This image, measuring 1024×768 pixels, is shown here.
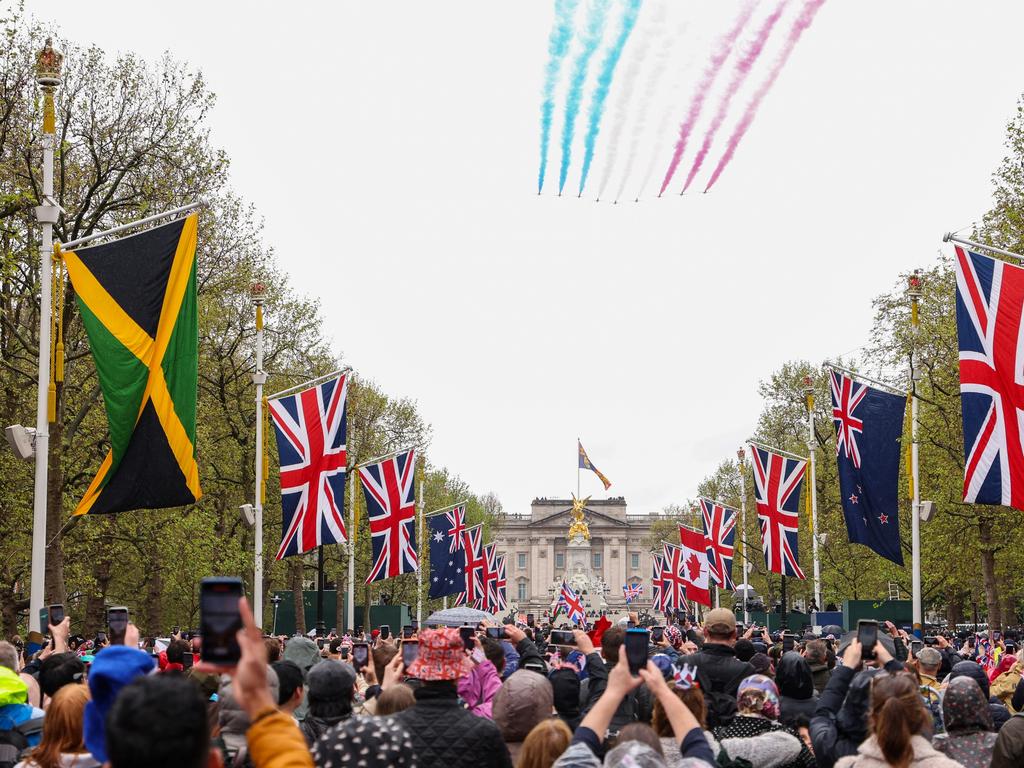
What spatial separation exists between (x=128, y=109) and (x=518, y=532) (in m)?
149

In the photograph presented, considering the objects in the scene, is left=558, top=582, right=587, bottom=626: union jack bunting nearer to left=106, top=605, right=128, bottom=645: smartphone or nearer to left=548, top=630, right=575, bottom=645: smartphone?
left=548, top=630, right=575, bottom=645: smartphone

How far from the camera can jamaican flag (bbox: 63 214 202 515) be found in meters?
16.3

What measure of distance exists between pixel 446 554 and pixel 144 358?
3043 cm

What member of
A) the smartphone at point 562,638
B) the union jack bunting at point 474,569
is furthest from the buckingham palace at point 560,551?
the smartphone at point 562,638

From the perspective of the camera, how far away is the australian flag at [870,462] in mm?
27000

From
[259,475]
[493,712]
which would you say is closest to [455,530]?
[259,475]

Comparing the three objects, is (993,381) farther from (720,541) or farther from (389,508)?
(720,541)

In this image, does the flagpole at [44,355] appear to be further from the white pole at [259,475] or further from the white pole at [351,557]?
the white pole at [351,557]

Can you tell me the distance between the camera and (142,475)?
1634cm

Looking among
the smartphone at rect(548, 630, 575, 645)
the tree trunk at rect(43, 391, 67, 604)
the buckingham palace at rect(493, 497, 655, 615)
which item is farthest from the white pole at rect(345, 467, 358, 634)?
the buckingham palace at rect(493, 497, 655, 615)

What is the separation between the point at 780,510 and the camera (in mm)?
37719

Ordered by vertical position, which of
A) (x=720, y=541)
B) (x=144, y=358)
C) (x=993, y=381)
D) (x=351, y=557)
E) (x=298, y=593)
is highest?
(x=144, y=358)

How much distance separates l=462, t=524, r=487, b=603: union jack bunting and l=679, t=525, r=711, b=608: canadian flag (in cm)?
821

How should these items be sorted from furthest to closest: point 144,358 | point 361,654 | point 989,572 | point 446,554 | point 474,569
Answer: point 474,569
point 446,554
point 989,572
point 144,358
point 361,654
